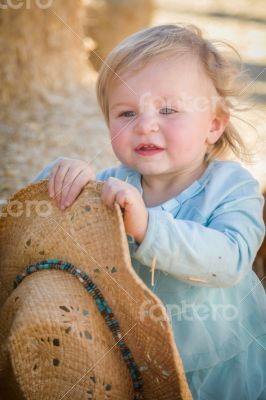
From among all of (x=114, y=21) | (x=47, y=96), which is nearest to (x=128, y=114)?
(x=47, y=96)

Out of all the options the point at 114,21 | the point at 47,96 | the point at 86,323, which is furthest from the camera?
the point at 114,21

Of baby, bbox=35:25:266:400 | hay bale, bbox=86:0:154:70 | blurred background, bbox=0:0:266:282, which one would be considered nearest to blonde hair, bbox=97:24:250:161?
baby, bbox=35:25:266:400

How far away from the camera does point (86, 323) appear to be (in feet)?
3.51

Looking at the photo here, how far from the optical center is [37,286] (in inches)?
43.9

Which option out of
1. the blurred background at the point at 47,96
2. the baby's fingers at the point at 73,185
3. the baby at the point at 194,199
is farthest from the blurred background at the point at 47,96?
the baby's fingers at the point at 73,185

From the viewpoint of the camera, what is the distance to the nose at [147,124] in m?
1.28

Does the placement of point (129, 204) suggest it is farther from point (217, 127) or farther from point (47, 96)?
point (47, 96)

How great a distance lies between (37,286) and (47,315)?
9cm

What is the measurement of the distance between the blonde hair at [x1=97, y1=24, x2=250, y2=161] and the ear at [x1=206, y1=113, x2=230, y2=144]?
0.6 inches

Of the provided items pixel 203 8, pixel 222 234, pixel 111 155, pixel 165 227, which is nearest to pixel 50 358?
pixel 165 227

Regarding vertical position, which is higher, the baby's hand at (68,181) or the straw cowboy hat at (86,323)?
the baby's hand at (68,181)

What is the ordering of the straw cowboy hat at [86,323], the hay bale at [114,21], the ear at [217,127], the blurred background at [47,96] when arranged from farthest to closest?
the hay bale at [114,21] → the blurred background at [47,96] → the ear at [217,127] → the straw cowboy hat at [86,323]

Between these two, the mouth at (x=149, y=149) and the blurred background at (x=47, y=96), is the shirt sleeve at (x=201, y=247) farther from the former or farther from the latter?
the blurred background at (x=47, y=96)

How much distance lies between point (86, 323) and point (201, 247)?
292 mm
